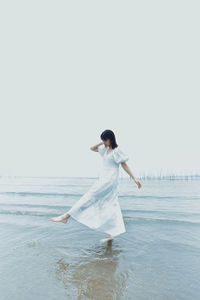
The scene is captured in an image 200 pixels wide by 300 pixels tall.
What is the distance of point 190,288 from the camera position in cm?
280

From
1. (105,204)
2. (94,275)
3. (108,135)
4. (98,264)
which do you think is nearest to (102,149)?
(108,135)

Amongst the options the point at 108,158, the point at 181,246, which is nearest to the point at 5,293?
the point at 108,158

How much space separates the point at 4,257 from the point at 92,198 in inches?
76.2

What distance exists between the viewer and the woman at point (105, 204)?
4.49m

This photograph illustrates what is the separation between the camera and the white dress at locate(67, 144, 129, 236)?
449 centimetres

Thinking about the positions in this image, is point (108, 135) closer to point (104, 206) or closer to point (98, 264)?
point (104, 206)

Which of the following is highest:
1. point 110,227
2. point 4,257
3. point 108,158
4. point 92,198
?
point 108,158

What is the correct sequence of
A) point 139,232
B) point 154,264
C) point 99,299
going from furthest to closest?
point 139,232 < point 154,264 < point 99,299

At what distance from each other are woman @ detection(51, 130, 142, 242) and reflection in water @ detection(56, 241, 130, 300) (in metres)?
0.56

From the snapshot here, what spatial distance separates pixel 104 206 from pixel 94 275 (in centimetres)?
162

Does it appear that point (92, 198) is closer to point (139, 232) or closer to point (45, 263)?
point (45, 263)

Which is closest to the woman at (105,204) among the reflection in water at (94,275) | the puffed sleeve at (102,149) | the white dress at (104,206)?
the white dress at (104,206)

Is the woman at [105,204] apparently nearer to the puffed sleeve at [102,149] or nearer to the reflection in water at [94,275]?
the puffed sleeve at [102,149]

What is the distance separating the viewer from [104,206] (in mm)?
4562
